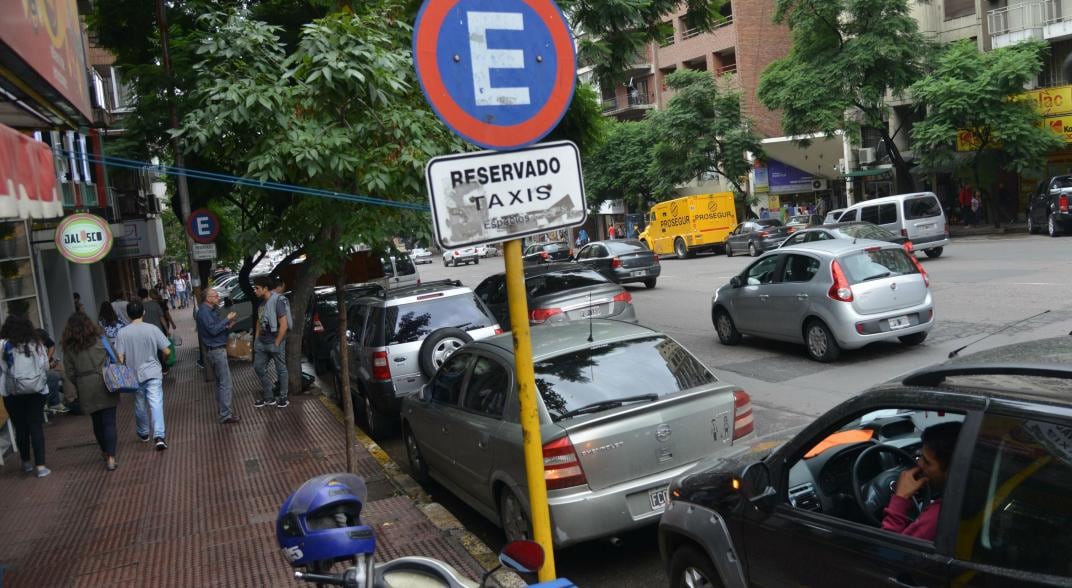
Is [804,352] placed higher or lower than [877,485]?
lower

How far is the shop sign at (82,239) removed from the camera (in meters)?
11.6

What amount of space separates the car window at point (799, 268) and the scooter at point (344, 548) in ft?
31.2

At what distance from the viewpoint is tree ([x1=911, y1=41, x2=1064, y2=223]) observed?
29.1 m

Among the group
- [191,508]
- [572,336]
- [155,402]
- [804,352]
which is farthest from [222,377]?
[804,352]

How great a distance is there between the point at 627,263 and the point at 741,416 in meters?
18.7

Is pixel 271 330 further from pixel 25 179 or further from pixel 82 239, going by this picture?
pixel 25 179

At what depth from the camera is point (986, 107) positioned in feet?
96.6

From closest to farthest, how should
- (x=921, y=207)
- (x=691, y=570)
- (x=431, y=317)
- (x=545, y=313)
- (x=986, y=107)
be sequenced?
(x=691, y=570) → (x=431, y=317) → (x=545, y=313) → (x=921, y=207) → (x=986, y=107)

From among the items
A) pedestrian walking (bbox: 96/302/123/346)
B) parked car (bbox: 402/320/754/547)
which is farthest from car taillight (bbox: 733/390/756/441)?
pedestrian walking (bbox: 96/302/123/346)

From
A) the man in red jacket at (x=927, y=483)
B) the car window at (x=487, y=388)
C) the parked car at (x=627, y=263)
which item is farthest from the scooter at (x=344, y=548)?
the parked car at (x=627, y=263)

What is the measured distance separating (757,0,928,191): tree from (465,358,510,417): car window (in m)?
29.1

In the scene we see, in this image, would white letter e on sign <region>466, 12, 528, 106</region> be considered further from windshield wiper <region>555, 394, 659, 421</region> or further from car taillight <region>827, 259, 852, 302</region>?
car taillight <region>827, 259, 852, 302</region>

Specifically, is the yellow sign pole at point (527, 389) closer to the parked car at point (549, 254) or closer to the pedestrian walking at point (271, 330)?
the pedestrian walking at point (271, 330)

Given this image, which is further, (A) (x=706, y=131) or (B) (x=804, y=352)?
(A) (x=706, y=131)
